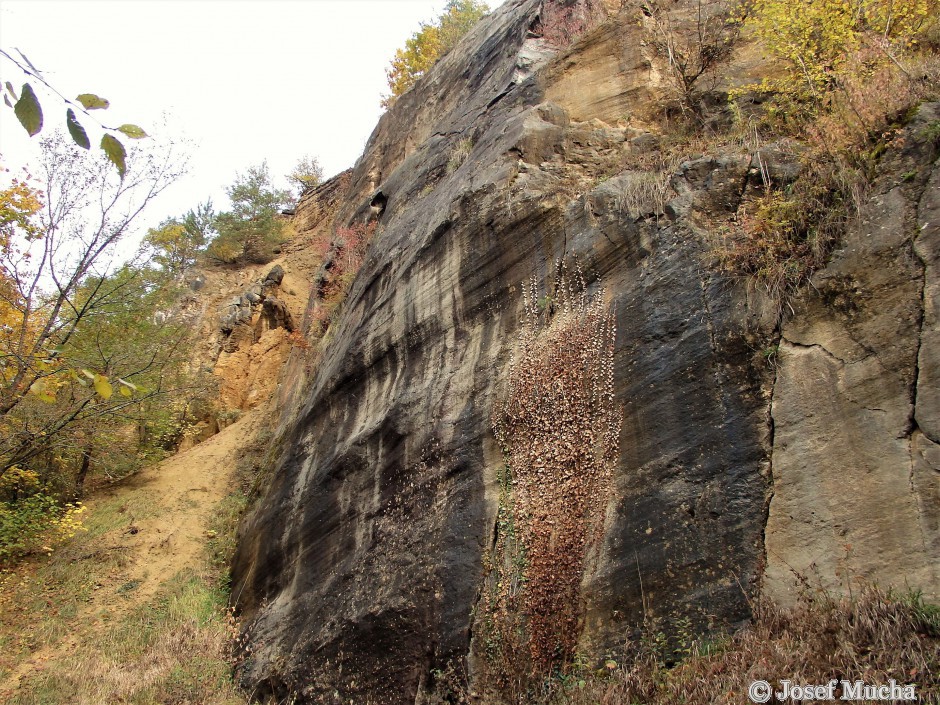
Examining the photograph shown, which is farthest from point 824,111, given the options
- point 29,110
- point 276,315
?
point 276,315

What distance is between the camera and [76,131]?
8.18 ft

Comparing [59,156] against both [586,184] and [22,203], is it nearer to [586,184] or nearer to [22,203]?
[22,203]

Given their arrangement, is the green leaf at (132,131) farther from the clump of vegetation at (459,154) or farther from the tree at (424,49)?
the tree at (424,49)

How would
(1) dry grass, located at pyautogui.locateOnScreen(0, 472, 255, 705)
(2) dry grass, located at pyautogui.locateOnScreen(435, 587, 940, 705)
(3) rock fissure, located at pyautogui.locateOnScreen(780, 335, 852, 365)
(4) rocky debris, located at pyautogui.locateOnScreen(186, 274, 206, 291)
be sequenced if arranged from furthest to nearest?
(4) rocky debris, located at pyautogui.locateOnScreen(186, 274, 206, 291), (1) dry grass, located at pyautogui.locateOnScreen(0, 472, 255, 705), (3) rock fissure, located at pyautogui.locateOnScreen(780, 335, 852, 365), (2) dry grass, located at pyautogui.locateOnScreen(435, 587, 940, 705)

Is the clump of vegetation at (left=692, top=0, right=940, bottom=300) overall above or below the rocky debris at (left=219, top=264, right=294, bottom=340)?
below

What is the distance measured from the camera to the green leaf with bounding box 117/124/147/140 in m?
2.55

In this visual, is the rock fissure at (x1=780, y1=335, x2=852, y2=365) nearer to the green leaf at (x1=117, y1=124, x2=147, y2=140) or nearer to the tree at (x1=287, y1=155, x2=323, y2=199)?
the green leaf at (x1=117, y1=124, x2=147, y2=140)

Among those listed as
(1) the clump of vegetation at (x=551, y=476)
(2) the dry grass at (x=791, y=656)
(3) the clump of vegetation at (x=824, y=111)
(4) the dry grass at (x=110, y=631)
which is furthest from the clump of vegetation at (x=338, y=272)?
(2) the dry grass at (x=791, y=656)

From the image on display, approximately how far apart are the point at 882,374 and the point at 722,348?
1440 mm

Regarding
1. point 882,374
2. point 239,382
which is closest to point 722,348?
point 882,374

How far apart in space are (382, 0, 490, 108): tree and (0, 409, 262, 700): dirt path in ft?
60.1

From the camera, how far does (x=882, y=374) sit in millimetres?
5660

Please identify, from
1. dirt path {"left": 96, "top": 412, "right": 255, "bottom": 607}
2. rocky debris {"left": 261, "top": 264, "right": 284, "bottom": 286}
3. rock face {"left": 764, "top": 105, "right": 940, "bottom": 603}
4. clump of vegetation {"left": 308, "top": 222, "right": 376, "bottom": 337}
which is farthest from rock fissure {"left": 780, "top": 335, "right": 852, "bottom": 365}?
rocky debris {"left": 261, "top": 264, "right": 284, "bottom": 286}

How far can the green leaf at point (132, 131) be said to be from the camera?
8.38 feet
